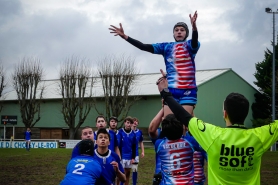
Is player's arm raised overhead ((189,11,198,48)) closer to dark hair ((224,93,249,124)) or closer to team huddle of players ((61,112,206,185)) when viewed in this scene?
team huddle of players ((61,112,206,185))

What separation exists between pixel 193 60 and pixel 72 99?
2031 inches

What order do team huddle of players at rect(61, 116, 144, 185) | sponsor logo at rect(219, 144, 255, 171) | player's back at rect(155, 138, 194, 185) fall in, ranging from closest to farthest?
sponsor logo at rect(219, 144, 255, 171) → player's back at rect(155, 138, 194, 185) → team huddle of players at rect(61, 116, 144, 185)

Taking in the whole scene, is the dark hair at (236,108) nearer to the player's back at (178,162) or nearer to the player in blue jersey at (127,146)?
the player's back at (178,162)

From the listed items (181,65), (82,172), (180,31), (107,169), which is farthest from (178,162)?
(180,31)

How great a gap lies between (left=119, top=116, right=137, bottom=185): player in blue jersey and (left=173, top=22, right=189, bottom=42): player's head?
7819 mm

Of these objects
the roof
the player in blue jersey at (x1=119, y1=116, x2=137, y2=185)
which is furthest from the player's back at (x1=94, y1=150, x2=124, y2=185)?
the roof

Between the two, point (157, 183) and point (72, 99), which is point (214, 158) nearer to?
point (157, 183)

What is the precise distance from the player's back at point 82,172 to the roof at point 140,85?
43238 mm

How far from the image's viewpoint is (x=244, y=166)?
3820 millimetres

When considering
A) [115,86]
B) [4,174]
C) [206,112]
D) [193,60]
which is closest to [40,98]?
[115,86]

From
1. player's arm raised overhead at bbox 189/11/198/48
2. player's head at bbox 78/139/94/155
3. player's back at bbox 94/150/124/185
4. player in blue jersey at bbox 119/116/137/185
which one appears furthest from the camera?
player in blue jersey at bbox 119/116/137/185

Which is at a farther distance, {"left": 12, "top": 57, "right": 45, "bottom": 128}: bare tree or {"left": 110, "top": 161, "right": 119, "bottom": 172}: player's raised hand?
{"left": 12, "top": 57, "right": 45, "bottom": 128}: bare tree

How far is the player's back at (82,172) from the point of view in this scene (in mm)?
6137

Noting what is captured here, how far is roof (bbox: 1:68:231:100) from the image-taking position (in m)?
52.4
